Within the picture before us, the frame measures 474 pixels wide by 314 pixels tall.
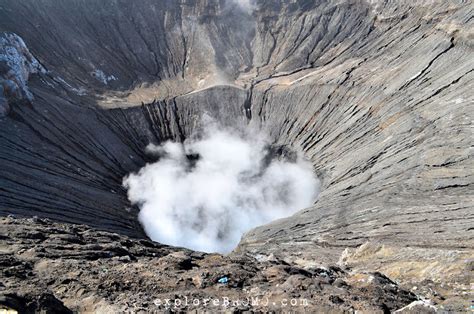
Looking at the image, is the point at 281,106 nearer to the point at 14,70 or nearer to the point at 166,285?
the point at 14,70

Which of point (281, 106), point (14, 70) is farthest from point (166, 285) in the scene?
point (281, 106)

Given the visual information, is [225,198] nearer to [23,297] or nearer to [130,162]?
[130,162]

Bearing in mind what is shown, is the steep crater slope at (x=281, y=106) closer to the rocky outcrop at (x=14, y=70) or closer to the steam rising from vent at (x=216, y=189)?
the rocky outcrop at (x=14, y=70)

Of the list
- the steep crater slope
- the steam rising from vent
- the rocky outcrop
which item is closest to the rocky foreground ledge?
the steep crater slope

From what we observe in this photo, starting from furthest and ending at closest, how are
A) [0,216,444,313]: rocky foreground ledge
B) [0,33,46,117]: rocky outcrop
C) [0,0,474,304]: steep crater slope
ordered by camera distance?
1. [0,33,46,117]: rocky outcrop
2. [0,0,474,304]: steep crater slope
3. [0,216,444,313]: rocky foreground ledge

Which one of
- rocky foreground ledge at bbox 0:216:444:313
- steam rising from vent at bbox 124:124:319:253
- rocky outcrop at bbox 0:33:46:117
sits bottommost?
rocky foreground ledge at bbox 0:216:444:313

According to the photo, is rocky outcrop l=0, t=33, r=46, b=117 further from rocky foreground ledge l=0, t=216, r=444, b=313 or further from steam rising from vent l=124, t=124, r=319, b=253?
rocky foreground ledge l=0, t=216, r=444, b=313

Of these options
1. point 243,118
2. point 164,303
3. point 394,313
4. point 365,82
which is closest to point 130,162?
point 243,118
